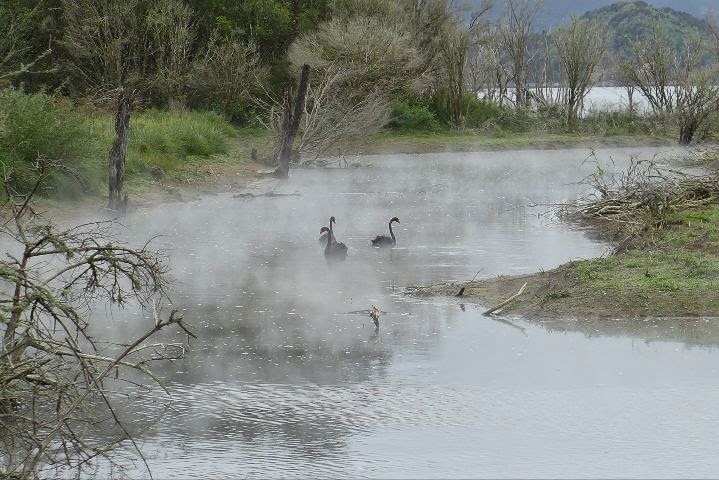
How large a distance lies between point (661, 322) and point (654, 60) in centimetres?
3917

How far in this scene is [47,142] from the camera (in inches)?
942

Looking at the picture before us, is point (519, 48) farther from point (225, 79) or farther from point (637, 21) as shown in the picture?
point (637, 21)

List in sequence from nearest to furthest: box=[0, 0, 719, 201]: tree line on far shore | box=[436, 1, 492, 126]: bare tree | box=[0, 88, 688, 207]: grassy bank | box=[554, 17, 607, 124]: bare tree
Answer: box=[0, 88, 688, 207]: grassy bank < box=[0, 0, 719, 201]: tree line on far shore < box=[436, 1, 492, 126]: bare tree < box=[554, 17, 607, 124]: bare tree

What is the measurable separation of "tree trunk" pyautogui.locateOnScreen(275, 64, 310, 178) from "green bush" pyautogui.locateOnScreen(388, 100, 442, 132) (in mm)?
13566

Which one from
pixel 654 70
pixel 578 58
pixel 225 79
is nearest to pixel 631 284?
pixel 225 79

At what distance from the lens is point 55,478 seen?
8.56 meters

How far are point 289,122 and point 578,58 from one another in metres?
21.1

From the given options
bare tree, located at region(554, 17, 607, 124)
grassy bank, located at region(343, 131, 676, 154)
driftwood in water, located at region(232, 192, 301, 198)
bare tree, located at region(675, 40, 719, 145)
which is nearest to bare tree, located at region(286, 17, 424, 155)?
grassy bank, located at region(343, 131, 676, 154)

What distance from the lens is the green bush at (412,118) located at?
4793 centimetres

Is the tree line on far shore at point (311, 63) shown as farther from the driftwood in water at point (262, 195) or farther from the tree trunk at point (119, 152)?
the tree trunk at point (119, 152)

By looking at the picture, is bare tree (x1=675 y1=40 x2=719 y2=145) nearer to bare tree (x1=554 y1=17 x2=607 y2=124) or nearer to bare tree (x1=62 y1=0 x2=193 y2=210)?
bare tree (x1=554 y1=17 x2=607 y2=124)

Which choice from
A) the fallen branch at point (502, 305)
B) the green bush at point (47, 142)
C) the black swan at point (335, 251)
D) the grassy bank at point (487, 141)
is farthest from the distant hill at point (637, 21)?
the fallen branch at point (502, 305)

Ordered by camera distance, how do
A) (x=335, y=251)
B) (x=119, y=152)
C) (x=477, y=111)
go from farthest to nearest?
(x=477, y=111) < (x=119, y=152) < (x=335, y=251)

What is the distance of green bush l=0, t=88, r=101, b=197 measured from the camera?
2292cm
